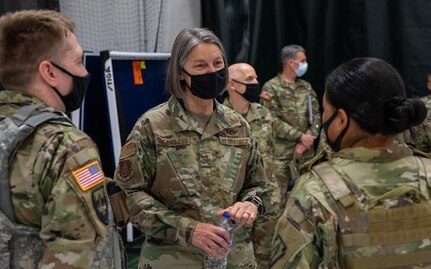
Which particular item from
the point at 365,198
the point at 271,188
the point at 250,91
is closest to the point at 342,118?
the point at 365,198

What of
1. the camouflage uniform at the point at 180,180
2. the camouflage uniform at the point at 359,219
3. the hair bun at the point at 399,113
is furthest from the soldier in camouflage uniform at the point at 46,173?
the hair bun at the point at 399,113

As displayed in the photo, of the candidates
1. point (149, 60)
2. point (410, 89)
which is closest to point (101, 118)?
point (149, 60)

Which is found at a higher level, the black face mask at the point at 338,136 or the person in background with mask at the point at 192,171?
the black face mask at the point at 338,136

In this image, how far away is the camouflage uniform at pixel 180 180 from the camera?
1.78 metres

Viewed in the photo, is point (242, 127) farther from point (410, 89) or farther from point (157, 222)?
point (410, 89)

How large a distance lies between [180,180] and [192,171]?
0.05 metres

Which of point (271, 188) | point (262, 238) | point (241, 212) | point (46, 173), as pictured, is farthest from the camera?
point (262, 238)

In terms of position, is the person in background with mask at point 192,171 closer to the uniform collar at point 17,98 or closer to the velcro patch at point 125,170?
the velcro patch at point 125,170

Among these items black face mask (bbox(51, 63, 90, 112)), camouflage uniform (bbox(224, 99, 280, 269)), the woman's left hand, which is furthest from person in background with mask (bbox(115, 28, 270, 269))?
camouflage uniform (bbox(224, 99, 280, 269))

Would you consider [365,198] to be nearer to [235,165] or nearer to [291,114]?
[235,165]

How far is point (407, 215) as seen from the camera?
1218mm

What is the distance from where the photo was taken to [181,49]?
1.91 meters

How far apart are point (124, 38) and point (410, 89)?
2.71 meters

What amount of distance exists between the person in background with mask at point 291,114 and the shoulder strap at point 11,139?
338 cm
